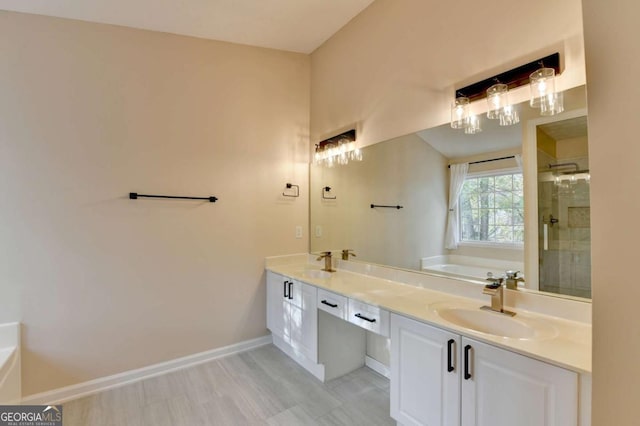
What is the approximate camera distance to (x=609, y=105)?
56 cm

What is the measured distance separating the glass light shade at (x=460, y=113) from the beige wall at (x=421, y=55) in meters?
0.07

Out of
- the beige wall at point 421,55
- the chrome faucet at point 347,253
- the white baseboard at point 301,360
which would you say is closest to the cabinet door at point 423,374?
the white baseboard at point 301,360

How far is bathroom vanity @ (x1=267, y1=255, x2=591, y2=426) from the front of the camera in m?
1.12

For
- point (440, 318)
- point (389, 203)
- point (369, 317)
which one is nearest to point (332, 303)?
point (369, 317)

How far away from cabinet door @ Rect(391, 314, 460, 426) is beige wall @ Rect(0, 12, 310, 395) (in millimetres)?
1711

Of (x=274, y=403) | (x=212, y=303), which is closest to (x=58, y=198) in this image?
(x=212, y=303)

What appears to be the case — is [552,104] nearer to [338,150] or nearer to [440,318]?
[440,318]

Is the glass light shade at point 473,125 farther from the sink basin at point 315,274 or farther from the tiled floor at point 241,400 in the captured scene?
the tiled floor at point 241,400

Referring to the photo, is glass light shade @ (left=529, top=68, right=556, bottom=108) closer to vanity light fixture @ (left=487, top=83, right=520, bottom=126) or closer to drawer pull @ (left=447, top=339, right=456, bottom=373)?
vanity light fixture @ (left=487, top=83, right=520, bottom=126)

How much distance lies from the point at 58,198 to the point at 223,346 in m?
1.81

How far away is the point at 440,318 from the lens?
1.53 m

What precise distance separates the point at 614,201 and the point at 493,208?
1352mm

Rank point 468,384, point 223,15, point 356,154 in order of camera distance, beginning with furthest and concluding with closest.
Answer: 1. point 356,154
2. point 223,15
3. point 468,384

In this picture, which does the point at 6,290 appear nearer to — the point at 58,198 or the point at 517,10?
the point at 58,198
